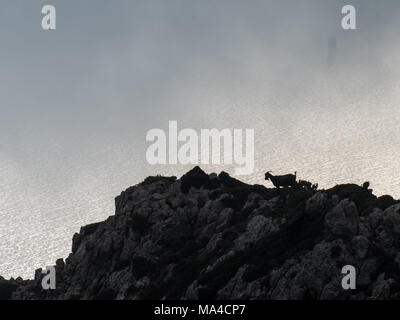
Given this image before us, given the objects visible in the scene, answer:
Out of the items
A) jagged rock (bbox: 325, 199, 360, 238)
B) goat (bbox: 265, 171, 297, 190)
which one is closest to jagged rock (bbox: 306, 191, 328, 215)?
jagged rock (bbox: 325, 199, 360, 238)

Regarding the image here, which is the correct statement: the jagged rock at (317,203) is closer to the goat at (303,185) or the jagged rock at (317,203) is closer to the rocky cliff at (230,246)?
the rocky cliff at (230,246)

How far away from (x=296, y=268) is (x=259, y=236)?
13.5 m

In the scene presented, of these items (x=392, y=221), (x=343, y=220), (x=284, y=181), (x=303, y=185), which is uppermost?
(x=284, y=181)

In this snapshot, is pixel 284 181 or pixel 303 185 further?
pixel 303 185

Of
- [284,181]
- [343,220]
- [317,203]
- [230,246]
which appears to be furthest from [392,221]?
[284,181]

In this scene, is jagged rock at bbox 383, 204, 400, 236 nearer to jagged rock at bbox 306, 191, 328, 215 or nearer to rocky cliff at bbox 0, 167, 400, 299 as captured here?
rocky cliff at bbox 0, 167, 400, 299

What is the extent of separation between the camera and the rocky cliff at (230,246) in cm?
→ 8725

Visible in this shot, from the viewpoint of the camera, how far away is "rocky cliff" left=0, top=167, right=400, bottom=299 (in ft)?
286

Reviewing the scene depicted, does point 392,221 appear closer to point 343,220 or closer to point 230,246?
point 343,220

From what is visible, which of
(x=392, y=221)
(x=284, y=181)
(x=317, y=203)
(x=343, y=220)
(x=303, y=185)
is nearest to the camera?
(x=343, y=220)

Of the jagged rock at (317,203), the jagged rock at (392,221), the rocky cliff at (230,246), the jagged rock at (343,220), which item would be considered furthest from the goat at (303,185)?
the jagged rock at (392,221)

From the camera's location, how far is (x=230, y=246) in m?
102

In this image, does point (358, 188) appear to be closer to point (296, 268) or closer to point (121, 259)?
point (296, 268)
